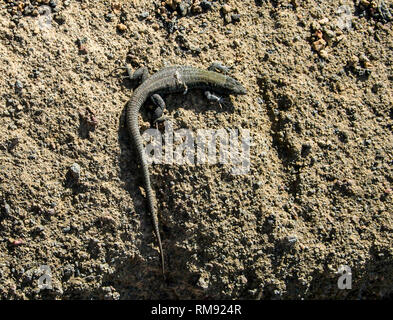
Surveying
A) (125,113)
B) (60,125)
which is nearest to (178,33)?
(125,113)

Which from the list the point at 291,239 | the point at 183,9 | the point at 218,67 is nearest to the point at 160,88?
the point at 218,67

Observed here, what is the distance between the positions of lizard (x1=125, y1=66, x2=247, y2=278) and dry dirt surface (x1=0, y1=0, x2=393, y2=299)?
10 cm

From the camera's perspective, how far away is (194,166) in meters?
4.12

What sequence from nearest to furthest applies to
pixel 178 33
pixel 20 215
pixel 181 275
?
1. pixel 20 215
2. pixel 181 275
3. pixel 178 33

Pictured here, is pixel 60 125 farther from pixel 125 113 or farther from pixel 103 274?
pixel 103 274

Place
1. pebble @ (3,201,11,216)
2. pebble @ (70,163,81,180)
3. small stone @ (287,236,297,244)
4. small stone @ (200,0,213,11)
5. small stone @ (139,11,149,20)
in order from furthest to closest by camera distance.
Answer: small stone @ (200,0,213,11) → small stone @ (139,11,149,20) → small stone @ (287,236,297,244) → pebble @ (70,163,81,180) → pebble @ (3,201,11,216)

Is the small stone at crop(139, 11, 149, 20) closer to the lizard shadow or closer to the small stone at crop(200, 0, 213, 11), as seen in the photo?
the small stone at crop(200, 0, 213, 11)

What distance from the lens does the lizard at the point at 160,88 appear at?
401 centimetres

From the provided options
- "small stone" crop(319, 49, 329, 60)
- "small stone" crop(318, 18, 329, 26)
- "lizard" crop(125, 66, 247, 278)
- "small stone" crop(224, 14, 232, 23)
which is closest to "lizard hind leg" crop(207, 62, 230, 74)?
"lizard" crop(125, 66, 247, 278)

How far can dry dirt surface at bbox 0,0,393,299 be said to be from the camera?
395 centimetres

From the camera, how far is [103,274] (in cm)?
399

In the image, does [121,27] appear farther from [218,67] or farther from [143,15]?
[218,67]

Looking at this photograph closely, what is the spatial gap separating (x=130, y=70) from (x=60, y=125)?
0.81 m

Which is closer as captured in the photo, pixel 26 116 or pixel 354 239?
pixel 26 116
